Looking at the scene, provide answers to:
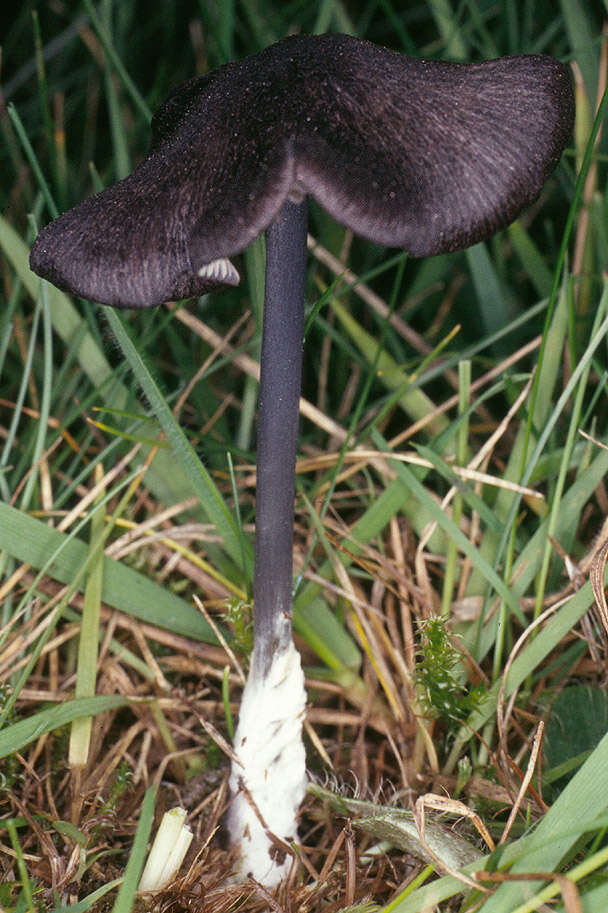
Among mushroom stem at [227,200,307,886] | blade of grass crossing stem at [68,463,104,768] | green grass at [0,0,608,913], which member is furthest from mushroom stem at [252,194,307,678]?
blade of grass crossing stem at [68,463,104,768]

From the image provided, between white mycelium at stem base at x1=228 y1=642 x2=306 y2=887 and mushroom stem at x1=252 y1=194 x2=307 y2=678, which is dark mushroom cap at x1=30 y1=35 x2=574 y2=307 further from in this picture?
white mycelium at stem base at x1=228 y1=642 x2=306 y2=887

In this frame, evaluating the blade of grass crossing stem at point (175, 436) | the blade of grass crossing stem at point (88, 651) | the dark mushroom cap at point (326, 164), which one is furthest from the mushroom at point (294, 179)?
the blade of grass crossing stem at point (88, 651)

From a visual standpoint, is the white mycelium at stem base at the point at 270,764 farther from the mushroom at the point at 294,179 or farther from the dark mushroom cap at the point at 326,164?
the dark mushroom cap at the point at 326,164

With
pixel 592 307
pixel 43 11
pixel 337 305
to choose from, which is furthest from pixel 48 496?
pixel 43 11

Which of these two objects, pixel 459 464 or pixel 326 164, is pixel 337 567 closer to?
pixel 459 464

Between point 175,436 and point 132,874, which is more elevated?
point 175,436

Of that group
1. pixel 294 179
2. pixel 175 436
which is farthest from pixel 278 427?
pixel 294 179
